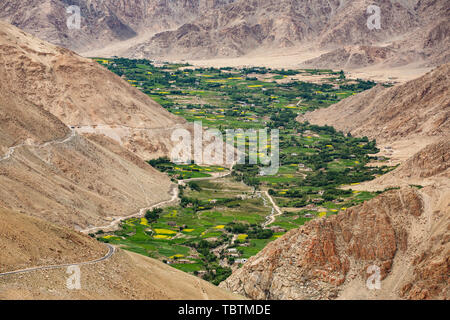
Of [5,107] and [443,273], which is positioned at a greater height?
[5,107]

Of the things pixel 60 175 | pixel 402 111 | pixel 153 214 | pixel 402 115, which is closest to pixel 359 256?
pixel 153 214

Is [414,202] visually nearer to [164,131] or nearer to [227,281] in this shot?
[227,281]

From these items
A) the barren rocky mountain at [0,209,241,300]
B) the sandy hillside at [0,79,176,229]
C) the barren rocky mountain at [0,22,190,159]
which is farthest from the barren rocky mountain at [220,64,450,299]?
the barren rocky mountain at [0,22,190,159]

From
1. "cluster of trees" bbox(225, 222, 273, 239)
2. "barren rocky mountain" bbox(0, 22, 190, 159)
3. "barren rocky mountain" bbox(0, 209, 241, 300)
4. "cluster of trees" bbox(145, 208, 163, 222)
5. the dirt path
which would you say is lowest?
"barren rocky mountain" bbox(0, 209, 241, 300)

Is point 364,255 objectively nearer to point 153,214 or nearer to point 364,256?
point 364,256

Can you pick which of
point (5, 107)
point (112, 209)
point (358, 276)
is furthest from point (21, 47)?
point (358, 276)

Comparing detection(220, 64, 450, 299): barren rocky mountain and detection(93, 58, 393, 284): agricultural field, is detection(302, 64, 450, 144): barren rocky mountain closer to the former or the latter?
detection(93, 58, 393, 284): agricultural field

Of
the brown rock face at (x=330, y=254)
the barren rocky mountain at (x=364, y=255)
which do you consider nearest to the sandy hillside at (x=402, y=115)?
the barren rocky mountain at (x=364, y=255)

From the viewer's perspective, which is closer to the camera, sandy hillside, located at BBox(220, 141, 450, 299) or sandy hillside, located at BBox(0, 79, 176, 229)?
sandy hillside, located at BBox(220, 141, 450, 299)
